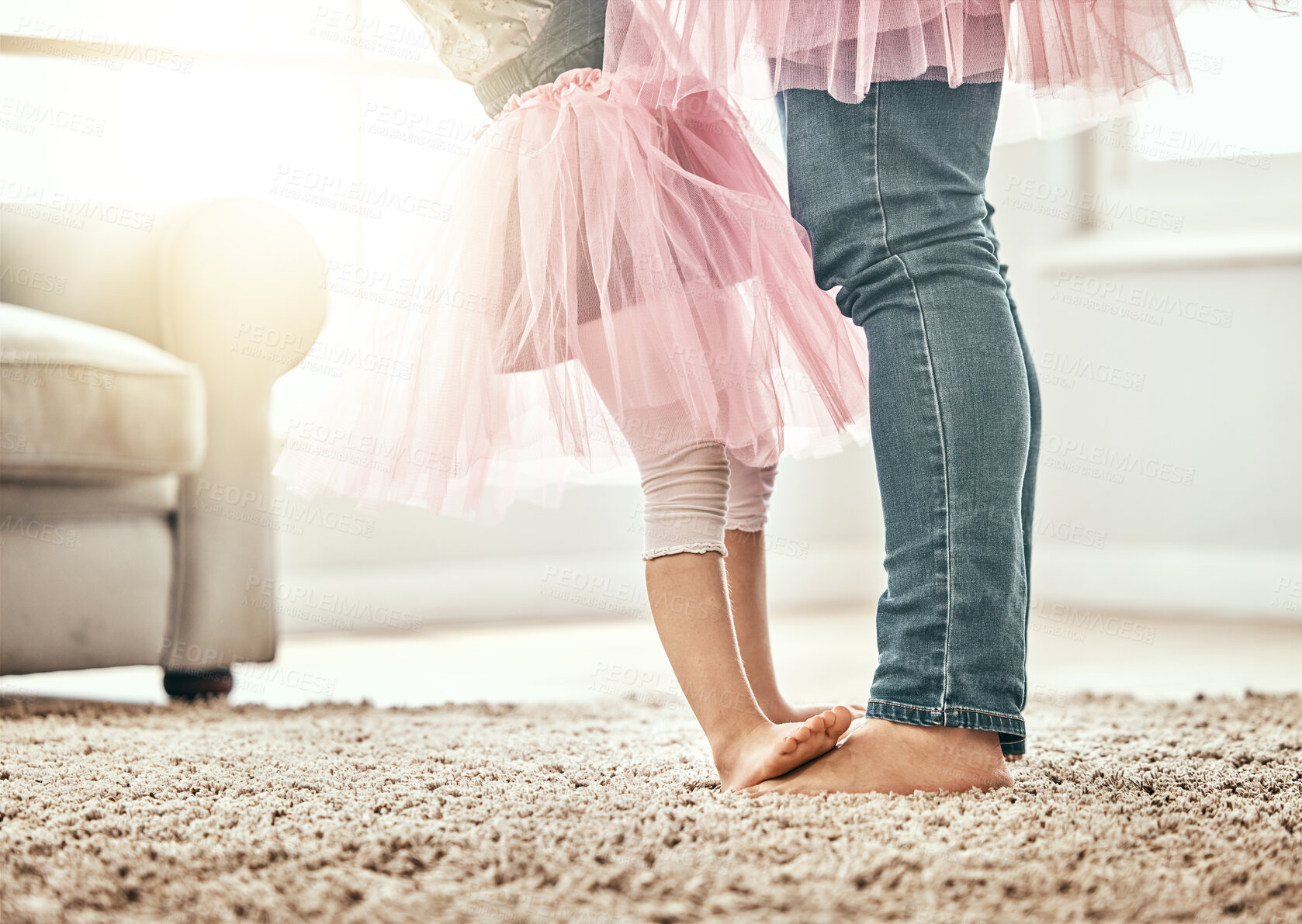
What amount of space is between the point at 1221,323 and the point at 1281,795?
1.55 m

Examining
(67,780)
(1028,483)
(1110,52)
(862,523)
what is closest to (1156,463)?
(862,523)

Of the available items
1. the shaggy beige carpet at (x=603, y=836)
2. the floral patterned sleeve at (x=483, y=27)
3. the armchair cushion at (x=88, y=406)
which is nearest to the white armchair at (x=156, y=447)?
the armchair cushion at (x=88, y=406)

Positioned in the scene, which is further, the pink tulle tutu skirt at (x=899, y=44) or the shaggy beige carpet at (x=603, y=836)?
the pink tulle tutu skirt at (x=899, y=44)

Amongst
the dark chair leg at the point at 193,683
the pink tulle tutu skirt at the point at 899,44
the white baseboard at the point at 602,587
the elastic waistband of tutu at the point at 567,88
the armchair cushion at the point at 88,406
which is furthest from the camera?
the white baseboard at the point at 602,587

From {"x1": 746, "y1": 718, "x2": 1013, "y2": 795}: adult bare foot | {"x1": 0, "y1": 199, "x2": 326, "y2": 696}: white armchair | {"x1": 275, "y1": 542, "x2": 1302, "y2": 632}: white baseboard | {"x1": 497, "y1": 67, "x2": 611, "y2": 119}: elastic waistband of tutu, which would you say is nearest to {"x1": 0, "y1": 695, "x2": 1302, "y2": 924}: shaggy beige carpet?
{"x1": 746, "y1": 718, "x2": 1013, "y2": 795}: adult bare foot

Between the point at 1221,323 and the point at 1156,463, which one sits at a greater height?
the point at 1221,323

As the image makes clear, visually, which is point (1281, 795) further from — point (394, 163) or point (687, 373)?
point (394, 163)

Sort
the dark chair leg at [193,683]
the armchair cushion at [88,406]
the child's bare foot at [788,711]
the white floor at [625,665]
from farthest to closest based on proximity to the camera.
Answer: the white floor at [625,665] → the dark chair leg at [193,683] → the armchair cushion at [88,406] → the child's bare foot at [788,711]

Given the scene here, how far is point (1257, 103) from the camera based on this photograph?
205cm

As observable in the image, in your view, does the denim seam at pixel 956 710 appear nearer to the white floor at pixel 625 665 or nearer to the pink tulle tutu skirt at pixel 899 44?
the pink tulle tutu skirt at pixel 899 44

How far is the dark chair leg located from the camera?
124 cm

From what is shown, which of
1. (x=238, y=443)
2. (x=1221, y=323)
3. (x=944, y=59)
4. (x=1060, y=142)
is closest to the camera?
(x=944, y=59)

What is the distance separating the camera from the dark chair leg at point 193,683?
124 cm

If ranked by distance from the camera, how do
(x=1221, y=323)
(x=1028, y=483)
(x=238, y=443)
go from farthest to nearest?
(x=1221, y=323)
(x=238, y=443)
(x=1028, y=483)
